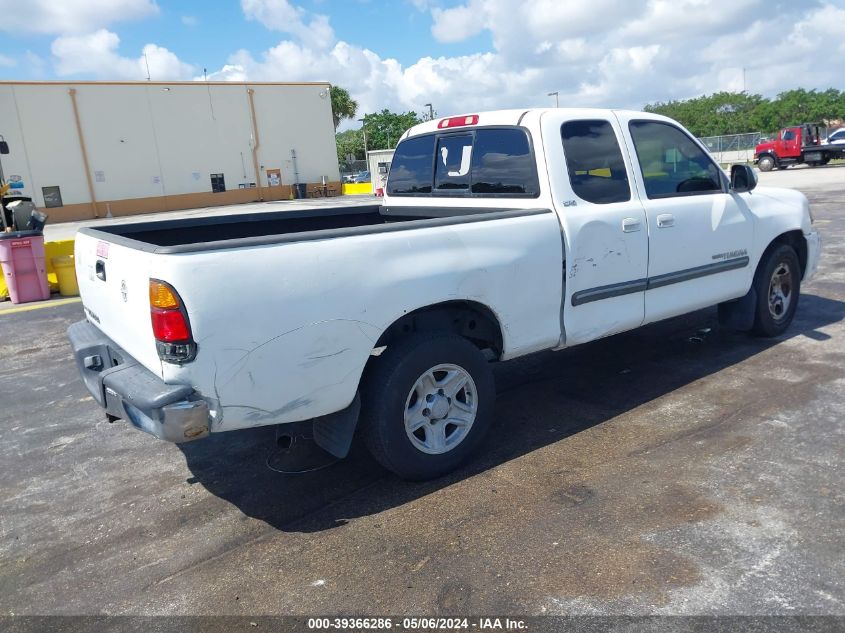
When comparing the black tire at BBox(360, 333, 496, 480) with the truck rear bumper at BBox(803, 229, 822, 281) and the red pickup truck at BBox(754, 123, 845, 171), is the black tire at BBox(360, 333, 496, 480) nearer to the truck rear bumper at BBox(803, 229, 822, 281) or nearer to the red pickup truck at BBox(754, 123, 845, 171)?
the truck rear bumper at BBox(803, 229, 822, 281)

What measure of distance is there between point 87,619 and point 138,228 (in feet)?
8.76

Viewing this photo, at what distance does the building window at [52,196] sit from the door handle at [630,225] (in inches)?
1355

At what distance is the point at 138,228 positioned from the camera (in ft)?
15.3

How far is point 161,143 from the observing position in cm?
3553

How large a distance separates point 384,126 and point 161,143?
46.3 metres

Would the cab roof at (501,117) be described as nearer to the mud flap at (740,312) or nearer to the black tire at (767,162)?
the mud flap at (740,312)

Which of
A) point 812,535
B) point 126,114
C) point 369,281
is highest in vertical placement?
point 126,114

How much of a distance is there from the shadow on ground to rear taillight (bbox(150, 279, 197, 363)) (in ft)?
3.56

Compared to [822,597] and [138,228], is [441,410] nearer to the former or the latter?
[822,597]

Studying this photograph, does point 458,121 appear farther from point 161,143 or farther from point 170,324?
point 161,143

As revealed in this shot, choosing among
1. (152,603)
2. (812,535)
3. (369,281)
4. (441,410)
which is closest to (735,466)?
(812,535)

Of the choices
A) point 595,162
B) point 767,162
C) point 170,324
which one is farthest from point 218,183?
point 170,324

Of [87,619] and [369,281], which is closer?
[87,619]

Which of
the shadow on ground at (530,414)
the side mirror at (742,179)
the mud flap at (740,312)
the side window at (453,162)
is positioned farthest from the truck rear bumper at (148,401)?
the mud flap at (740,312)
